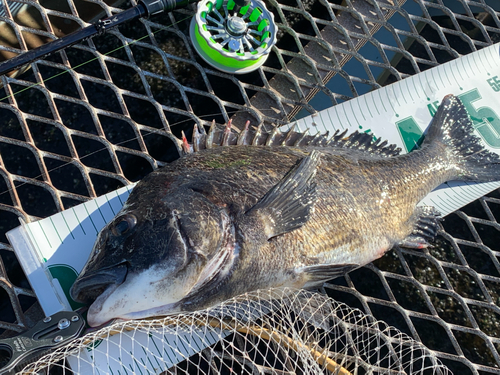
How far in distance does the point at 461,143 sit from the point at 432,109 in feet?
1.47

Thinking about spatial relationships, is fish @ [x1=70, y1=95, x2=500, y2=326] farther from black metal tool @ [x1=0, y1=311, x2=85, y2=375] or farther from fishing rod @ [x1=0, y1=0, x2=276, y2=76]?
fishing rod @ [x1=0, y1=0, x2=276, y2=76]

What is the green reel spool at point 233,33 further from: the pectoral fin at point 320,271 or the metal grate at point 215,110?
the pectoral fin at point 320,271

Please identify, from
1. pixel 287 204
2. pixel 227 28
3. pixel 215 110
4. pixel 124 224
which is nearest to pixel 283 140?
pixel 287 204

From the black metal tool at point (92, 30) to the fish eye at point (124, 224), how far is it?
1.69 m

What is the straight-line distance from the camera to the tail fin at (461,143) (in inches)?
137

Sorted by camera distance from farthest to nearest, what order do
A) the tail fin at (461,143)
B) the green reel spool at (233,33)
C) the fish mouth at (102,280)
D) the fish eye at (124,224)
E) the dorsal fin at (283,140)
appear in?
the tail fin at (461,143)
the green reel spool at (233,33)
the dorsal fin at (283,140)
the fish eye at (124,224)
the fish mouth at (102,280)

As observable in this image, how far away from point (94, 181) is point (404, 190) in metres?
3.10

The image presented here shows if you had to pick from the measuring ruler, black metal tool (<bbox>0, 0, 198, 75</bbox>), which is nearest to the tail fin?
the measuring ruler

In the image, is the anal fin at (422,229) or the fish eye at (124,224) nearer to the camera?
the fish eye at (124,224)

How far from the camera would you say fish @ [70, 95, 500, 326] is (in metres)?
2.00

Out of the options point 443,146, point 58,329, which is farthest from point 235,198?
point 443,146

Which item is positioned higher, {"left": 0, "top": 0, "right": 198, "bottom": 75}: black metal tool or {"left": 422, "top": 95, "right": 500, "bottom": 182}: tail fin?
{"left": 0, "top": 0, "right": 198, "bottom": 75}: black metal tool

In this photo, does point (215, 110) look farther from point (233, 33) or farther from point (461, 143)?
point (461, 143)

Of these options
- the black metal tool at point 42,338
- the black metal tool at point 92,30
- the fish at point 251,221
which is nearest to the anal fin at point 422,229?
the fish at point 251,221
